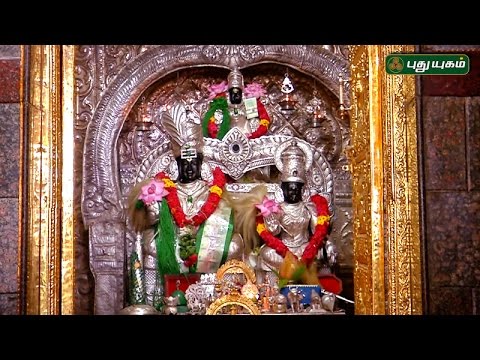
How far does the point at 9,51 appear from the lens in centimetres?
566

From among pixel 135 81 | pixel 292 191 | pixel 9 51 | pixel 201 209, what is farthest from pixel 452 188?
pixel 9 51

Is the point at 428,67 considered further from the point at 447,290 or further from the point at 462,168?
the point at 447,290

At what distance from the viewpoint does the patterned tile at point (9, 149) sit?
18.1ft

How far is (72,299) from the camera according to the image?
5910mm

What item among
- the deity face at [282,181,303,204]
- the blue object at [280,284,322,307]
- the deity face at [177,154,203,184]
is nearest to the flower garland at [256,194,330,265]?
the deity face at [282,181,303,204]

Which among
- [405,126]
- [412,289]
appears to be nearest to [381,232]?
[412,289]

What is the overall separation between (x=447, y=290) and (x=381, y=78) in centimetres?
149

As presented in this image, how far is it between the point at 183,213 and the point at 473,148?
8.57 feet

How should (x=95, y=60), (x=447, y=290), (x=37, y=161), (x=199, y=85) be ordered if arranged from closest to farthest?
(x=447, y=290)
(x=37, y=161)
(x=95, y=60)
(x=199, y=85)

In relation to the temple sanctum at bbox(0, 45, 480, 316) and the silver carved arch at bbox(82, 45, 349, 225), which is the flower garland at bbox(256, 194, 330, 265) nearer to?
the temple sanctum at bbox(0, 45, 480, 316)

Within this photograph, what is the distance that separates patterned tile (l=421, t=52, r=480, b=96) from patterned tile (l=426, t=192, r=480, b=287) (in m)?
0.69

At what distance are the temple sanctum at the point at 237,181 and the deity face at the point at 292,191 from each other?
2 centimetres

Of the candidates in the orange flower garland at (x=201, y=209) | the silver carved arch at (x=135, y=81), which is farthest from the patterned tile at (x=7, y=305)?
the orange flower garland at (x=201, y=209)

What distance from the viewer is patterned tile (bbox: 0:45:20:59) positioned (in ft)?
18.5
